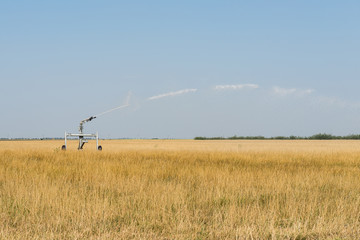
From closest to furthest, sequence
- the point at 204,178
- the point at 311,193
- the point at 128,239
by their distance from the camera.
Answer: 1. the point at 128,239
2. the point at 311,193
3. the point at 204,178

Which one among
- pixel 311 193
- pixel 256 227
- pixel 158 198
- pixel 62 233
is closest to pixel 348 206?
pixel 311 193

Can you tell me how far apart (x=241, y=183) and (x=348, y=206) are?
299cm

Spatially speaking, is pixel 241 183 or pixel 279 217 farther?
pixel 241 183

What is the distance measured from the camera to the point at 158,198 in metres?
7.63

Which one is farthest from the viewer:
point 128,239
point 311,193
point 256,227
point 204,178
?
point 204,178

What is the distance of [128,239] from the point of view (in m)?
5.49

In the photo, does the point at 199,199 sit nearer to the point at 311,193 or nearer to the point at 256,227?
the point at 256,227

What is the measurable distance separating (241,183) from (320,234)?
4.08m

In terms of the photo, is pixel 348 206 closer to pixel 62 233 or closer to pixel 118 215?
pixel 118 215

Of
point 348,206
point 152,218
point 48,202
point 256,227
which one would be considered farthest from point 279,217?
point 48,202

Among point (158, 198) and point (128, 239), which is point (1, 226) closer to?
point (128, 239)

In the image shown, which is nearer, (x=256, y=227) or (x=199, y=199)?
(x=256, y=227)

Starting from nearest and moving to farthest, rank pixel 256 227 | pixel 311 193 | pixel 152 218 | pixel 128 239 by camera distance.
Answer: pixel 128 239
pixel 256 227
pixel 152 218
pixel 311 193

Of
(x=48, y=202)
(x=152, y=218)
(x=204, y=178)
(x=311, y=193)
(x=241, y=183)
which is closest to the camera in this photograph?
(x=152, y=218)
